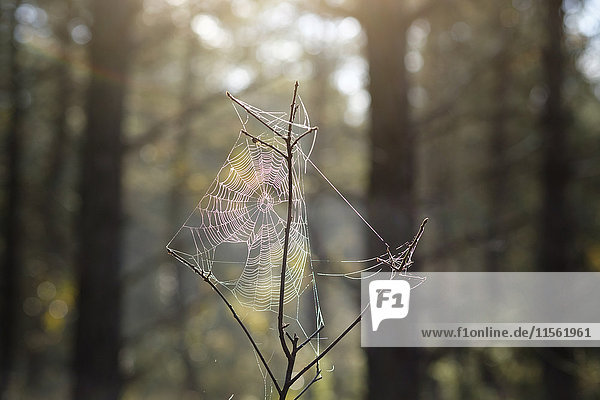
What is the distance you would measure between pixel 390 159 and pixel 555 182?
3636 mm

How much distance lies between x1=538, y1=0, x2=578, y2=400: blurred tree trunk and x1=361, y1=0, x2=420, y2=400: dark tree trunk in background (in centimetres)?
337

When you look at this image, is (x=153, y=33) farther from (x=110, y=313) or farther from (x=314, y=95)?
(x=314, y=95)

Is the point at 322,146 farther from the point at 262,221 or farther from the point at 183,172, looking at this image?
the point at 262,221

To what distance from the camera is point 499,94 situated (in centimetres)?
1109

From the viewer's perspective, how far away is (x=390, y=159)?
5.69 meters

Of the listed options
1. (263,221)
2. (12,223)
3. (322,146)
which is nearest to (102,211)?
(263,221)

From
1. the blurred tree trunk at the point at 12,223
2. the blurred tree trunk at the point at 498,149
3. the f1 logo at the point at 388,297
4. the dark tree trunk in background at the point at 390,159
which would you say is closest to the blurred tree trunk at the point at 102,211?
the dark tree trunk in background at the point at 390,159

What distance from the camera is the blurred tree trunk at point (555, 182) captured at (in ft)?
27.3

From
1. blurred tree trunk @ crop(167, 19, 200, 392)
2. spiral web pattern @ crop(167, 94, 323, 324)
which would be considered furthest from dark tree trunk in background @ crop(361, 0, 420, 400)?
blurred tree trunk @ crop(167, 19, 200, 392)

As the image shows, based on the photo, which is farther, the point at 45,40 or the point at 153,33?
the point at 45,40

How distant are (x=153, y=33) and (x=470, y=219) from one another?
21.3 ft

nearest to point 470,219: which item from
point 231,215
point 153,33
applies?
point 153,33

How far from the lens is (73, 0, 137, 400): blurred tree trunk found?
6562 mm

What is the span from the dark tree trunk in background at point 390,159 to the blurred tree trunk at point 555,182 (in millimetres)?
3367
